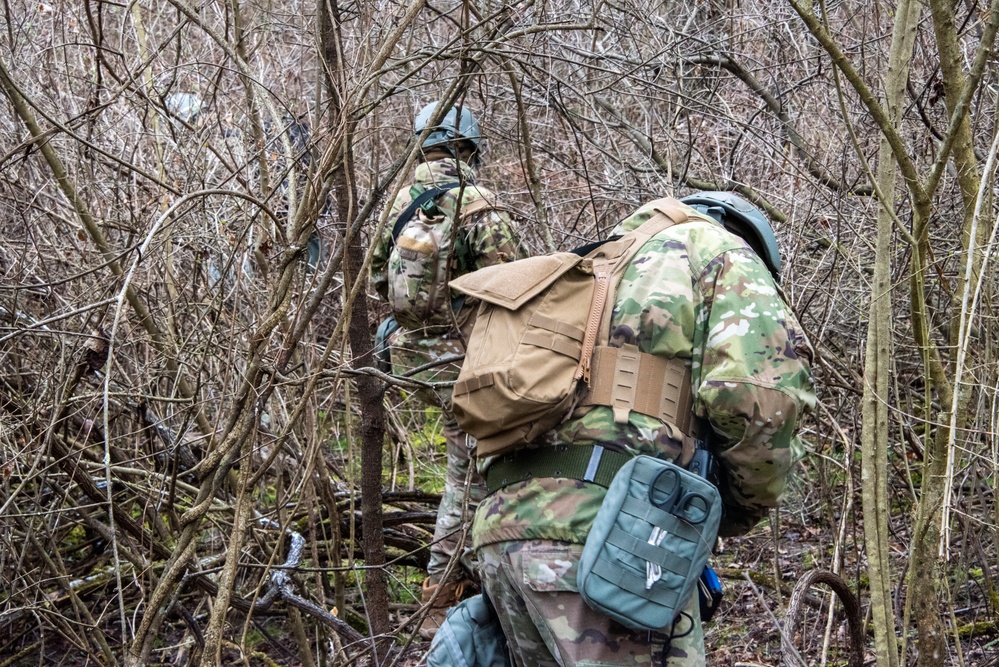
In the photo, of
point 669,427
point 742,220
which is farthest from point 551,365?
point 742,220

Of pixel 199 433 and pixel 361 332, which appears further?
pixel 199 433

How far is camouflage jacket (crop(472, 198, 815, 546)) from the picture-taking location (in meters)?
2.27

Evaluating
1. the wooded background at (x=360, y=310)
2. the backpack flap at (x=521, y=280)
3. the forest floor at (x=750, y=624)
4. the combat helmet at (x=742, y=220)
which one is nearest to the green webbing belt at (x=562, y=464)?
the backpack flap at (x=521, y=280)

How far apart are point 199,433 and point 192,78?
283 centimetres

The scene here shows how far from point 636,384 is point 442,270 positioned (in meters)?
2.25

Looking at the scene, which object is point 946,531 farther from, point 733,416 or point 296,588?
point 296,588

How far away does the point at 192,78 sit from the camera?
6.36 metres

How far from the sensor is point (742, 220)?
266 centimetres

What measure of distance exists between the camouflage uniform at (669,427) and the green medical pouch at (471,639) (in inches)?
8.8

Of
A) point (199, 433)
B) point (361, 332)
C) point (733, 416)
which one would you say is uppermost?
point (733, 416)

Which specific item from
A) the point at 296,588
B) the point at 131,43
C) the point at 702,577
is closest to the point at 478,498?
the point at 296,588

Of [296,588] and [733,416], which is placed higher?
[733,416]

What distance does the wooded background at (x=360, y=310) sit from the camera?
109 inches

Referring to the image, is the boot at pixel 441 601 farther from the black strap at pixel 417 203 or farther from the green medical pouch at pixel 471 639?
the black strap at pixel 417 203
